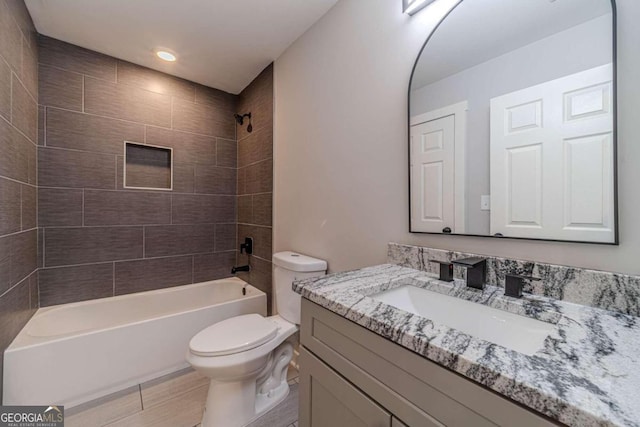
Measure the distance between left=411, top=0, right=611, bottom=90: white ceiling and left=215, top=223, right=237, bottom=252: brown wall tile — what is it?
2221 millimetres

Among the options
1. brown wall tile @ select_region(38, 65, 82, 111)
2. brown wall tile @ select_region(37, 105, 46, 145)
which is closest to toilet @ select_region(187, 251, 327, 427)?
brown wall tile @ select_region(37, 105, 46, 145)

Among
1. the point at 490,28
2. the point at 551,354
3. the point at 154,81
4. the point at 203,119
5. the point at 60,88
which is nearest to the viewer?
the point at 551,354

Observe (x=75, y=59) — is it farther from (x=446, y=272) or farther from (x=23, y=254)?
(x=446, y=272)

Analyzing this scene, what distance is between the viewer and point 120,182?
87.4 inches

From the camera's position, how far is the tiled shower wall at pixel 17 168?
1364 mm

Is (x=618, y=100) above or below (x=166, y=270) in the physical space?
above

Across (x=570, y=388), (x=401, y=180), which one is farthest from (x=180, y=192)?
(x=570, y=388)

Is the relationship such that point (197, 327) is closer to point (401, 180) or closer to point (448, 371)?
point (401, 180)

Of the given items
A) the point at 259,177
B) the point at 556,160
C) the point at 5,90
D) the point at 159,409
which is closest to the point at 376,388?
the point at 556,160

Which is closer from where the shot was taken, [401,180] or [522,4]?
[522,4]

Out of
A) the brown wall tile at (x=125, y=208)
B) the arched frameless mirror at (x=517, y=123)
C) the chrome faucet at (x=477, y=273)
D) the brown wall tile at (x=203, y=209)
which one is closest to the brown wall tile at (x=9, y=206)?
the brown wall tile at (x=125, y=208)

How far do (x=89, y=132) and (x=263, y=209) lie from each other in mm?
1471

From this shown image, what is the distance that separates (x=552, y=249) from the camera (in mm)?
840

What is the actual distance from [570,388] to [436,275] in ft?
2.19
